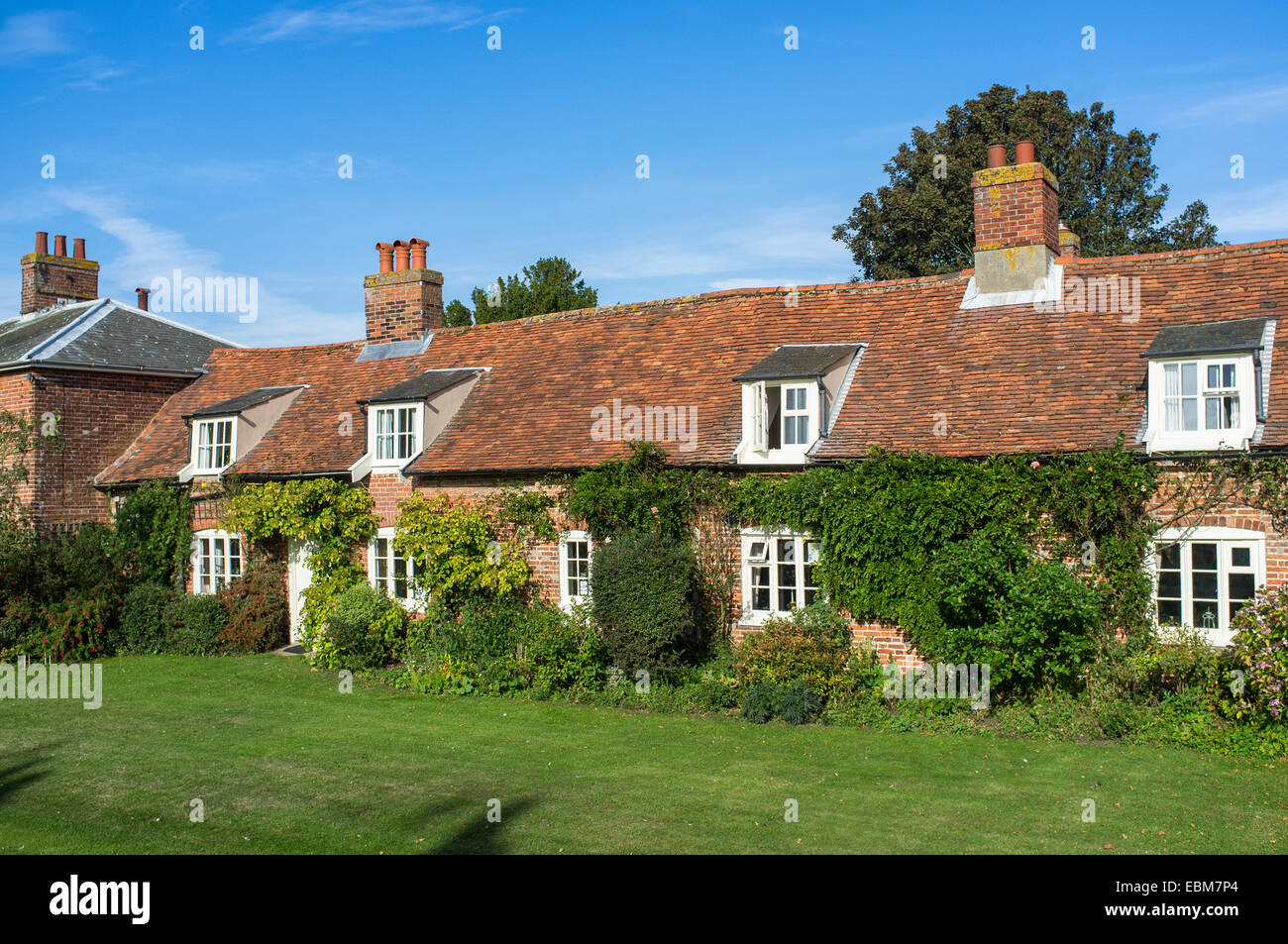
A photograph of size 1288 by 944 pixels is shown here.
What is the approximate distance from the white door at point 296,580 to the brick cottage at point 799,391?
68 millimetres

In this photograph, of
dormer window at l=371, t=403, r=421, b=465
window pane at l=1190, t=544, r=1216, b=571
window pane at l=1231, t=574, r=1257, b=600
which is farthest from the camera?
dormer window at l=371, t=403, r=421, b=465

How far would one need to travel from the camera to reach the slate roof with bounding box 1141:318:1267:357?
13.3 m

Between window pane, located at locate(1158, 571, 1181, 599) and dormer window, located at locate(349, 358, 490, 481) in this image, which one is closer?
window pane, located at locate(1158, 571, 1181, 599)

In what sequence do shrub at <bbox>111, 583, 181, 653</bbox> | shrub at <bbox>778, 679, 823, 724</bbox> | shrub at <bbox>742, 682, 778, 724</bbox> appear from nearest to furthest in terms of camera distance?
shrub at <bbox>778, 679, 823, 724</bbox>, shrub at <bbox>742, 682, 778, 724</bbox>, shrub at <bbox>111, 583, 181, 653</bbox>

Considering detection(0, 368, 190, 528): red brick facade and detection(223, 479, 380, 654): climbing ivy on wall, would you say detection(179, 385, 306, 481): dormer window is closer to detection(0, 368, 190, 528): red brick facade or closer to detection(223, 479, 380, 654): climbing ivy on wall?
detection(223, 479, 380, 654): climbing ivy on wall

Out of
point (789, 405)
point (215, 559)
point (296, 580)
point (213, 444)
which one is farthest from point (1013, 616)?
point (213, 444)

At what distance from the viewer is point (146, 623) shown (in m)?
21.8

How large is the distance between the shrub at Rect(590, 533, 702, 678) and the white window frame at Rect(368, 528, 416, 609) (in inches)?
198

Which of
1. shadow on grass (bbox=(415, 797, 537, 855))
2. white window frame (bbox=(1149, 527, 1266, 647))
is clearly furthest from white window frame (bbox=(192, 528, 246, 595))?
white window frame (bbox=(1149, 527, 1266, 647))

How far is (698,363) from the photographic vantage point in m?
18.8

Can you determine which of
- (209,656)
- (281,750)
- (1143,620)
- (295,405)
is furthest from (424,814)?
(295,405)

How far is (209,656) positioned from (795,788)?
47.2ft

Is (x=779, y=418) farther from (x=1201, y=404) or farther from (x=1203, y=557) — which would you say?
(x=1203, y=557)
